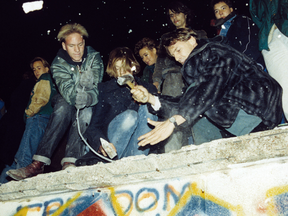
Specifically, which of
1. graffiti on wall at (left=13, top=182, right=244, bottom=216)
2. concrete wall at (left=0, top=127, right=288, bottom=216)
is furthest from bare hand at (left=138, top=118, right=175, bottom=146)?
graffiti on wall at (left=13, top=182, right=244, bottom=216)

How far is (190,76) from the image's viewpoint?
212 centimetres

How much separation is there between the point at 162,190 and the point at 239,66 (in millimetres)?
1329

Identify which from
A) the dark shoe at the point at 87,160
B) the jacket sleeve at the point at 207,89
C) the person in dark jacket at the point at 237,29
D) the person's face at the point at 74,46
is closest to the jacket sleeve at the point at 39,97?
the person's face at the point at 74,46

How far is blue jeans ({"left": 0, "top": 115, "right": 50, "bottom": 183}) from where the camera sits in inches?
106

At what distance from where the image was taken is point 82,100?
8.50 ft

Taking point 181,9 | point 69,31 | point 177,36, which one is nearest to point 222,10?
point 181,9

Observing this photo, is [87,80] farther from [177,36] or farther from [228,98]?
[228,98]

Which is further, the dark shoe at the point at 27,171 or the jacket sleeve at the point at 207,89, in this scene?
the dark shoe at the point at 27,171

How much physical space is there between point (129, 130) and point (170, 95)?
74 cm

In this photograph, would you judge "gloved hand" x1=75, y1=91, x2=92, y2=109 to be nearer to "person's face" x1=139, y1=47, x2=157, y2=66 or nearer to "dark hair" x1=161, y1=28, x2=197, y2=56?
"dark hair" x1=161, y1=28, x2=197, y2=56

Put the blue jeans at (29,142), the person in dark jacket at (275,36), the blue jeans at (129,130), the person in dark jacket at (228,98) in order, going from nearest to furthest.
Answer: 1. the person in dark jacket at (228,98)
2. the person in dark jacket at (275,36)
3. the blue jeans at (129,130)
4. the blue jeans at (29,142)

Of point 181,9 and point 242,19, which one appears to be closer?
point 242,19

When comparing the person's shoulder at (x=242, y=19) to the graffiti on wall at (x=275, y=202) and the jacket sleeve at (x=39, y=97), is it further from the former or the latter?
the jacket sleeve at (x=39, y=97)

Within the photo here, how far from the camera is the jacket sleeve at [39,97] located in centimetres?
301
